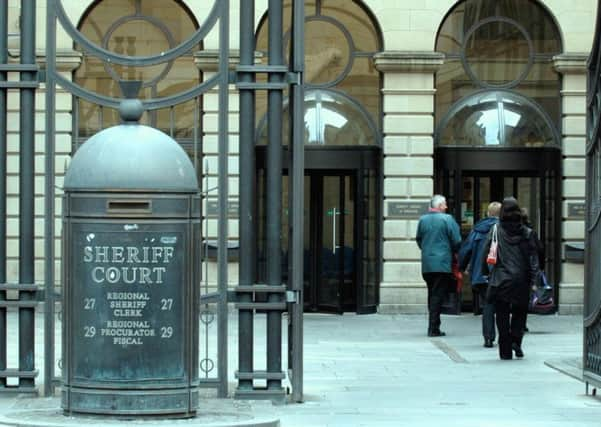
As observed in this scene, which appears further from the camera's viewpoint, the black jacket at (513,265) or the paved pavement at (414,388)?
the black jacket at (513,265)

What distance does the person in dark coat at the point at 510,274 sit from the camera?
15289 mm

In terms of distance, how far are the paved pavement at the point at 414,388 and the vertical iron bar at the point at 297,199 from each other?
A: 378 millimetres

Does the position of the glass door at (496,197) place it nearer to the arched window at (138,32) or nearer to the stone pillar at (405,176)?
the stone pillar at (405,176)

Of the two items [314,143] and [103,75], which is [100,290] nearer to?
[103,75]

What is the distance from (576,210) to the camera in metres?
22.2

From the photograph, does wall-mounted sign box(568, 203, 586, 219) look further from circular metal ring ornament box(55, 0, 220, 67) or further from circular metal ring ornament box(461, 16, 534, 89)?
circular metal ring ornament box(55, 0, 220, 67)

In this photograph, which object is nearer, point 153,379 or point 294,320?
point 153,379

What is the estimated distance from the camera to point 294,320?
11773 mm

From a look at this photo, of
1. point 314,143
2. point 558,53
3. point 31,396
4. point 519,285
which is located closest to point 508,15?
point 558,53

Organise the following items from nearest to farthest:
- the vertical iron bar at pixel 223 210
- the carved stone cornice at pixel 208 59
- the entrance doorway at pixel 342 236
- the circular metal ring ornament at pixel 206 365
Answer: the vertical iron bar at pixel 223 210, the circular metal ring ornament at pixel 206 365, the carved stone cornice at pixel 208 59, the entrance doorway at pixel 342 236

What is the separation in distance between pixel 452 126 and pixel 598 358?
403 inches

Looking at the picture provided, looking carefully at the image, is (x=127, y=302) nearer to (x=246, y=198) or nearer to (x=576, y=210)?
(x=246, y=198)

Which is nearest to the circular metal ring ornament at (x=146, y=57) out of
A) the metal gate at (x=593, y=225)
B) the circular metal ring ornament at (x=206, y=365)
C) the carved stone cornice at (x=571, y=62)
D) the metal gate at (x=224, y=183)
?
the metal gate at (x=224, y=183)

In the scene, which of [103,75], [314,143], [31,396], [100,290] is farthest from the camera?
[314,143]
